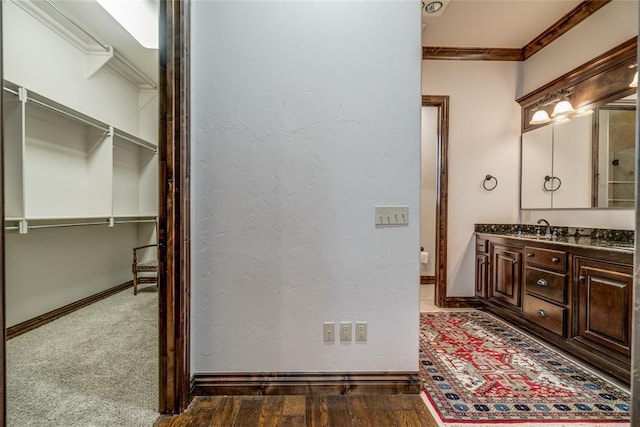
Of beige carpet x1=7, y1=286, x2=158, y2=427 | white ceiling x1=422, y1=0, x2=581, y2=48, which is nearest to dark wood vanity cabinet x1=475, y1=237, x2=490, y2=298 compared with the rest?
white ceiling x1=422, y1=0, x2=581, y2=48

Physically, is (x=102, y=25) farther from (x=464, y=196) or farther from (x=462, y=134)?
(x=464, y=196)

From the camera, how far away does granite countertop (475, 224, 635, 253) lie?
226 cm

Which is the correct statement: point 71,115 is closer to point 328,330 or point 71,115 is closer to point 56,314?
point 56,314

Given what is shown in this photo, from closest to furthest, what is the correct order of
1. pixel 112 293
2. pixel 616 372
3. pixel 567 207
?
pixel 616 372 → pixel 567 207 → pixel 112 293

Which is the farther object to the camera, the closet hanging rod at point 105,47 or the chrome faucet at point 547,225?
the chrome faucet at point 547,225

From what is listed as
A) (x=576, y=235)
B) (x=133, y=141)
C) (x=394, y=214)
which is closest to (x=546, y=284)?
(x=576, y=235)

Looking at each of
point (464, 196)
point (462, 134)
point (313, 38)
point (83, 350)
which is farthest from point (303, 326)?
point (462, 134)

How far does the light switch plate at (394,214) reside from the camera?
1.82 metres

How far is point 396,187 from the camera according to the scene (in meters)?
1.83

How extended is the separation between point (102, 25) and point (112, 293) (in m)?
3.00

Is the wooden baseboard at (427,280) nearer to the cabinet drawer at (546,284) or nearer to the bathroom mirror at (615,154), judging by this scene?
the cabinet drawer at (546,284)

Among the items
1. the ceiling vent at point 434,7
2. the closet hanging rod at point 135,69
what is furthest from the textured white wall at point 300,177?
the closet hanging rod at point 135,69

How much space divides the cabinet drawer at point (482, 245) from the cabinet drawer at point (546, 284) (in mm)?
612

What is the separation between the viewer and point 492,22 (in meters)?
3.07
